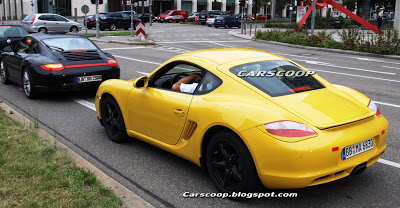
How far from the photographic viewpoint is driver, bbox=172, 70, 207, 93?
459cm

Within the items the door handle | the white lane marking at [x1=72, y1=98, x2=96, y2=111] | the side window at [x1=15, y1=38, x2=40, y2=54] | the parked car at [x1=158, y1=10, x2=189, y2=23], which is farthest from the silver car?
the door handle

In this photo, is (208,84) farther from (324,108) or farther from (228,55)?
(324,108)

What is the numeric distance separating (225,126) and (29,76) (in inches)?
245

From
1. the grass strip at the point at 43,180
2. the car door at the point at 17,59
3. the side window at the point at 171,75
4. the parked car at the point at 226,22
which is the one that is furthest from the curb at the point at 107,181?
the parked car at the point at 226,22

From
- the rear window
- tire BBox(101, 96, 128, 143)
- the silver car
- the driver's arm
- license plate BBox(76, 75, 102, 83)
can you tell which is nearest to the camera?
the rear window

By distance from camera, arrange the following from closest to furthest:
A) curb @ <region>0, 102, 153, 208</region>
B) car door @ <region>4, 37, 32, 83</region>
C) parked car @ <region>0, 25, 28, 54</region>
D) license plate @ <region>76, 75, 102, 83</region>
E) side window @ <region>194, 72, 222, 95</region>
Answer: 1. curb @ <region>0, 102, 153, 208</region>
2. side window @ <region>194, 72, 222, 95</region>
3. license plate @ <region>76, 75, 102, 83</region>
4. car door @ <region>4, 37, 32, 83</region>
5. parked car @ <region>0, 25, 28, 54</region>

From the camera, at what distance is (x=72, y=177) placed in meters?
4.19

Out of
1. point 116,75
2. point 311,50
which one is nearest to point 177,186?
point 116,75

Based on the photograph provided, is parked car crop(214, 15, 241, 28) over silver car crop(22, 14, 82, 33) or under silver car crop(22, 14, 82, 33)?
over

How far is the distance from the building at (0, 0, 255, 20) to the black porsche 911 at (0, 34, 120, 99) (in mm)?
39505

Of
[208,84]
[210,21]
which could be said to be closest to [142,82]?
[208,84]

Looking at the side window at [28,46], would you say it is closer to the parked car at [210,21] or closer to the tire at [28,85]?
the tire at [28,85]

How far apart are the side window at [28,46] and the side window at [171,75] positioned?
4.97 metres

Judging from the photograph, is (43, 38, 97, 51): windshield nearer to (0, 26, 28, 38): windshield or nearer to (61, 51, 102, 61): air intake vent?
(61, 51, 102, 61): air intake vent
